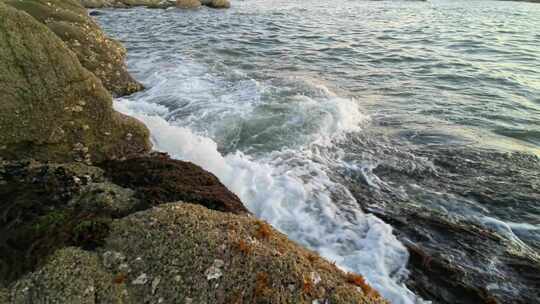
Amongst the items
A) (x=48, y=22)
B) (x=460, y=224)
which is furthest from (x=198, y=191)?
(x=48, y=22)

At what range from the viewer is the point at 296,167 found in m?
8.25

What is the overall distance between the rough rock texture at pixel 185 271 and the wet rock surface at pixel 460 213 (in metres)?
2.39

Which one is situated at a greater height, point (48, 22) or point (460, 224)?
point (48, 22)

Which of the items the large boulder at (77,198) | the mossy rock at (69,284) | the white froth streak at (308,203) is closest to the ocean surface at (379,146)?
the white froth streak at (308,203)

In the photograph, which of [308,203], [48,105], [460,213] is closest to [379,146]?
[460,213]

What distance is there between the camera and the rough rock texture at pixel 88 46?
11539 mm

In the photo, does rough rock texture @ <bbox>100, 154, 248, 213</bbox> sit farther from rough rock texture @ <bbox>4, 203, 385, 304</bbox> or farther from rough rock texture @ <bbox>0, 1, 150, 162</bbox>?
rough rock texture @ <bbox>4, 203, 385, 304</bbox>

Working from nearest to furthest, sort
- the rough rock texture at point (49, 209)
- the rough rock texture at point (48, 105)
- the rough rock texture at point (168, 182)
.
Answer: the rough rock texture at point (49, 209), the rough rock texture at point (168, 182), the rough rock texture at point (48, 105)

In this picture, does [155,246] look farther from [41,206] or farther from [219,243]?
[41,206]

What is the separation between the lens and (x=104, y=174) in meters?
5.35

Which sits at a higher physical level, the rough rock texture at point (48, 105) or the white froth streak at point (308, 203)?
the rough rock texture at point (48, 105)

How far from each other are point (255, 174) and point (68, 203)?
4.15 meters

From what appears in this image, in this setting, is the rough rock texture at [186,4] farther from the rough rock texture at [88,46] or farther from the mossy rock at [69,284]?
the mossy rock at [69,284]

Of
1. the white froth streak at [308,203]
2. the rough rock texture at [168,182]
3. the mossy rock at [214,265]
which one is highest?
the mossy rock at [214,265]
